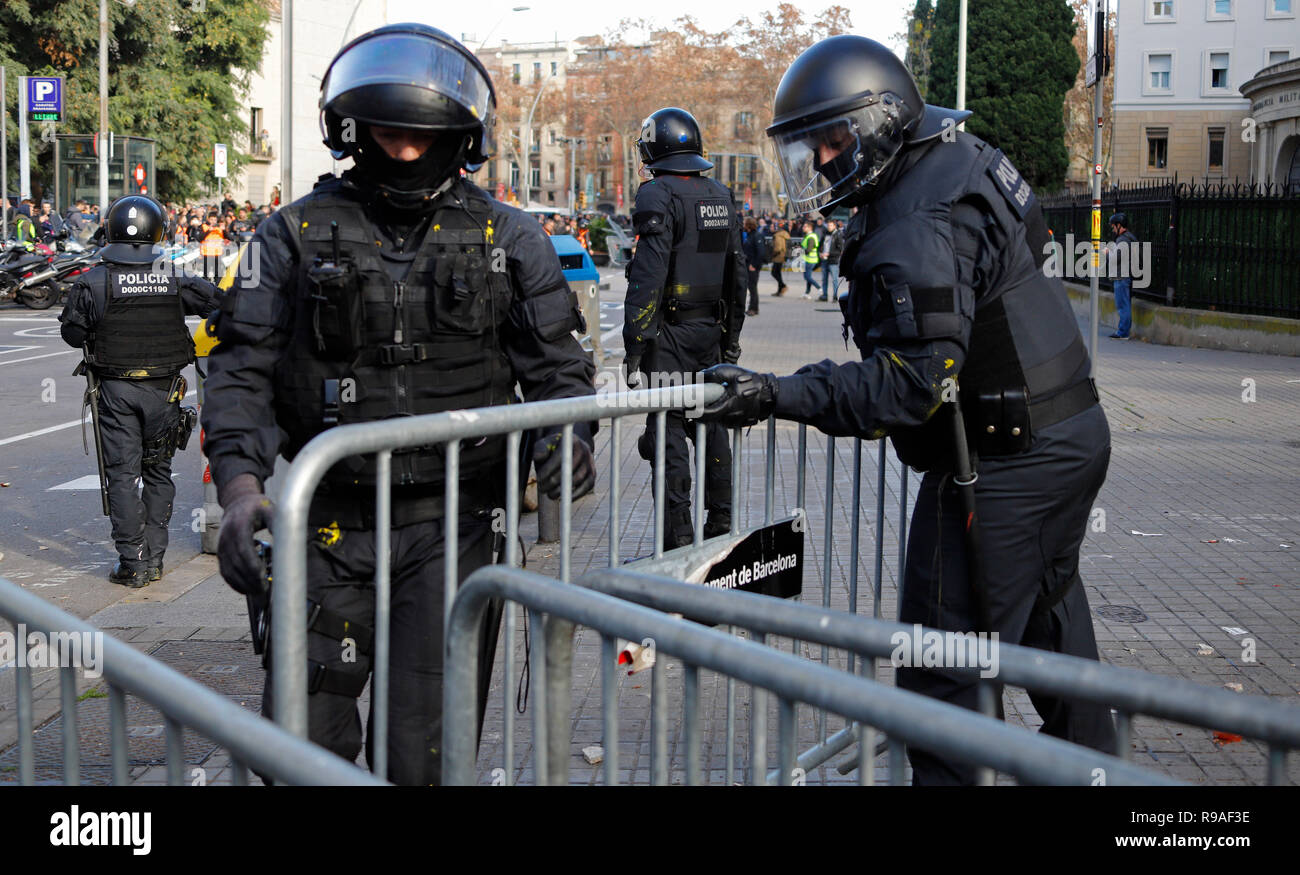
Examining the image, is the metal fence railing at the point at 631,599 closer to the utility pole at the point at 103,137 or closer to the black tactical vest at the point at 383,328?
the black tactical vest at the point at 383,328

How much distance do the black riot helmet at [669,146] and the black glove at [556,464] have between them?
4.34 m

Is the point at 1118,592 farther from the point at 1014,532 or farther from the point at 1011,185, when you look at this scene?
Answer: the point at 1011,185

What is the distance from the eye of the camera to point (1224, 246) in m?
18.0

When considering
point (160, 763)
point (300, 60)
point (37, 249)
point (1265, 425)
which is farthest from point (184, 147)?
point (160, 763)

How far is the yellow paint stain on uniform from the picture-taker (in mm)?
2984

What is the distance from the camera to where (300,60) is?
214 feet

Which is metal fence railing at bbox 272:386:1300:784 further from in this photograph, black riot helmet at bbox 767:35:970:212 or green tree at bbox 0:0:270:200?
green tree at bbox 0:0:270:200

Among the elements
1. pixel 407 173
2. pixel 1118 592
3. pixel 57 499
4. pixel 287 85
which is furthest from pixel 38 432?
pixel 407 173

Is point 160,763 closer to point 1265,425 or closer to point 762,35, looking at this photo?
point 1265,425

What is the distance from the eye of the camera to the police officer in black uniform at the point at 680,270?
22.5 ft

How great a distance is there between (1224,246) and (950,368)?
1675 centimetres

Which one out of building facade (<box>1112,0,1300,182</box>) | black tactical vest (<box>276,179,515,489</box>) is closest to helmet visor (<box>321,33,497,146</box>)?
black tactical vest (<box>276,179,515,489</box>)
